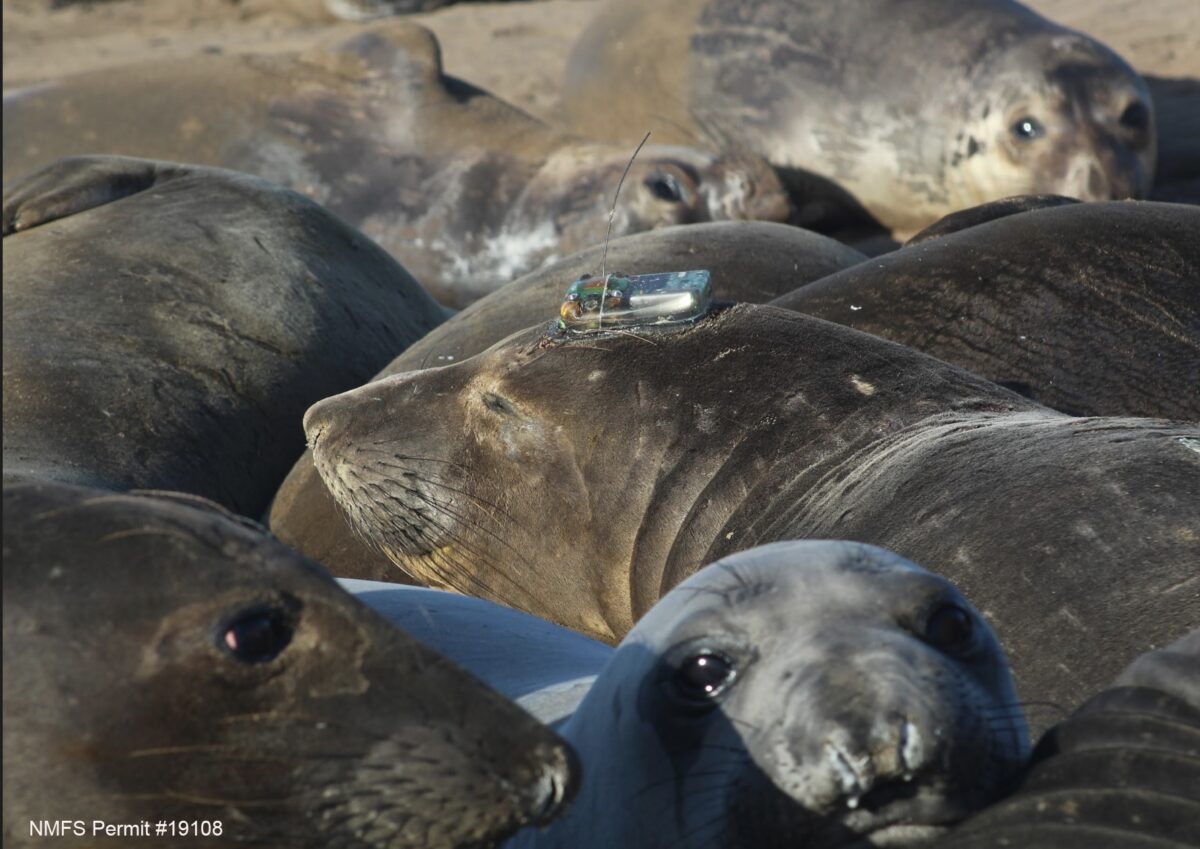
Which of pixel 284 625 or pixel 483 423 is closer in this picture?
pixel 284 625

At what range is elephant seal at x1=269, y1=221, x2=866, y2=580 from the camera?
394cm

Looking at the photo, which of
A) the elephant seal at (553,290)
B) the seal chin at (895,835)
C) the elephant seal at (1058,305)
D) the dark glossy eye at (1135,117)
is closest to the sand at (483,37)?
the dark glossy eye at (1135,117)

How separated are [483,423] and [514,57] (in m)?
7.72

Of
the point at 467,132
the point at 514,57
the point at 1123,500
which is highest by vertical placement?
the point at 1123,500

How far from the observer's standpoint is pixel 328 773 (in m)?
1.74

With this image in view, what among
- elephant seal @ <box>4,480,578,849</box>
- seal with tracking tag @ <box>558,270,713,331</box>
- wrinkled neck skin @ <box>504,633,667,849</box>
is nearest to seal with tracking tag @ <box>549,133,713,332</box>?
seal with tracking tag @ <box>558,270,713,331</box>

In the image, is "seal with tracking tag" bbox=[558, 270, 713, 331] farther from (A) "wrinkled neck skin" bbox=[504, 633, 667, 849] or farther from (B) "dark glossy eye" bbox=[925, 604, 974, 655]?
(B) "dark glossy eye" bbox=[925, 604, 974, 655]

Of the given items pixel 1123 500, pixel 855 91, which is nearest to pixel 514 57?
pixel 855 91

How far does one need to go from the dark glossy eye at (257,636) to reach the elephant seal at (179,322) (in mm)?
2101

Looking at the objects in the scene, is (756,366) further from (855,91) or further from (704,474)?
(855,91)

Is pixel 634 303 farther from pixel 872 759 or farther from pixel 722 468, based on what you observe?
pixel 872 759

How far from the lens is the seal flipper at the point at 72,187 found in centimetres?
490

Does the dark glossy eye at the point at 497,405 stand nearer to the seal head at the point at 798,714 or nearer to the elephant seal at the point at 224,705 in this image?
the seal head at the point at 798,714

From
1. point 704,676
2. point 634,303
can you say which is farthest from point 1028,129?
point 704,676
